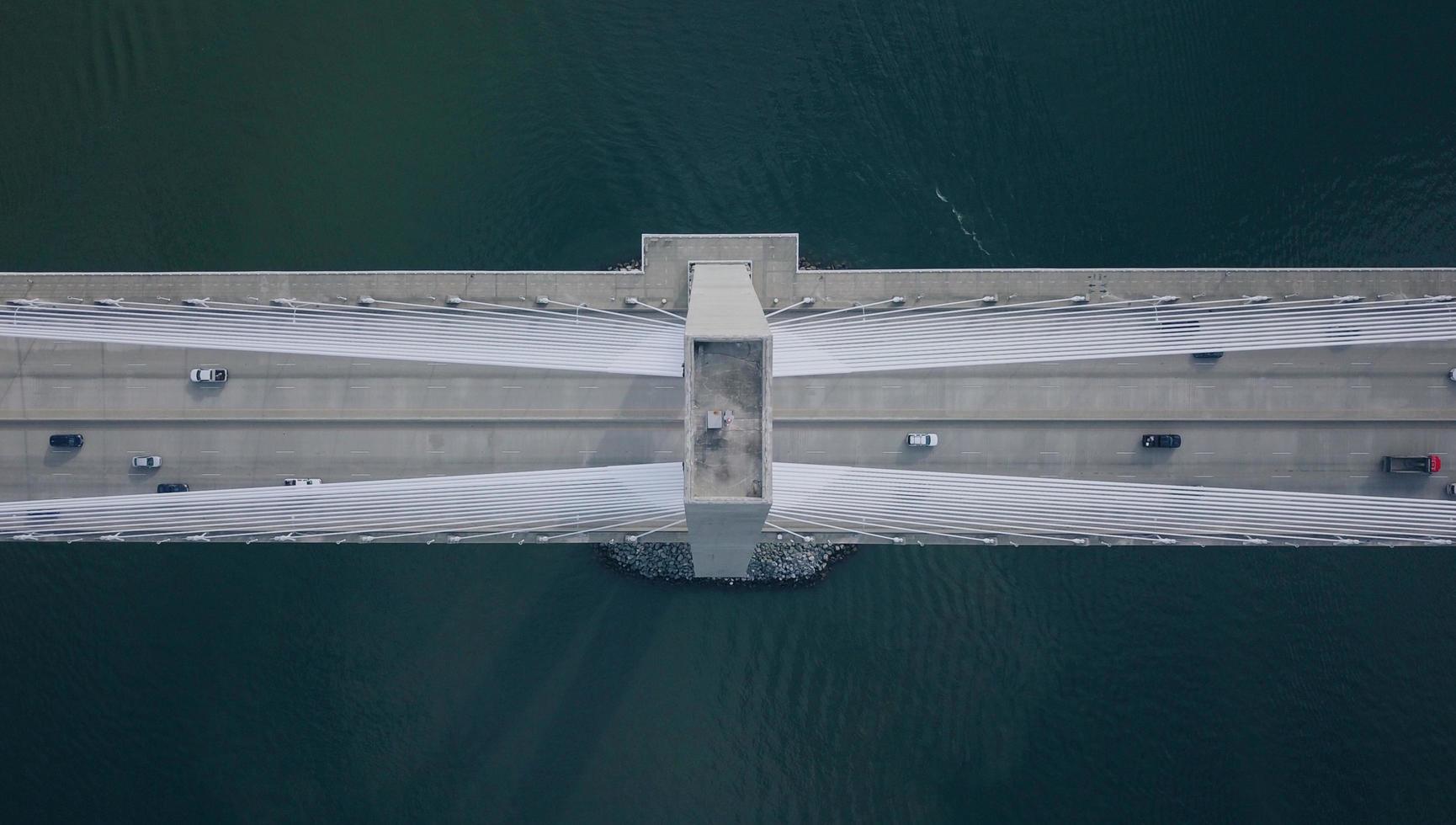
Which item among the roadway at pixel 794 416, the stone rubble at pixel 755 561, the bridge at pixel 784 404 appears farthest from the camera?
the stone rubble at pixel 755 561

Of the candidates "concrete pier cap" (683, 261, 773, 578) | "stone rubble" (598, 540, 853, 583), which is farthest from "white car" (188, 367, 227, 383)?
"concrete pier cap" (683, 261, 773, 578)

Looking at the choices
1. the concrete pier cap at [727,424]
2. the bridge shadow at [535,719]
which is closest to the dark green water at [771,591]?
the bridge shadow at [535,719]

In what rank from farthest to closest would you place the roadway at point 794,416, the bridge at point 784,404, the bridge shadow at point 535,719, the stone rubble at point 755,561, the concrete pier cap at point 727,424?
1. the stone rubble at point 755,561
2. the bridge shadow at point 535,719
3. the roadway at point 794,416
4. the bridge at point 784,404
5. the concrete pier cap at point 727,424

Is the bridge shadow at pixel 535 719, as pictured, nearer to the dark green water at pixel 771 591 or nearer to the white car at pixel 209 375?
the dark green water at pixel 771 591

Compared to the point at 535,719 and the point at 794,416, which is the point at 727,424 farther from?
the point at 535,719

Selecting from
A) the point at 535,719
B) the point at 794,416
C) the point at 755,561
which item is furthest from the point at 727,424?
the point at 535,719

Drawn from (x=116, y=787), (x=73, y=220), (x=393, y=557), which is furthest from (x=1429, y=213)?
(x=116, y=787)

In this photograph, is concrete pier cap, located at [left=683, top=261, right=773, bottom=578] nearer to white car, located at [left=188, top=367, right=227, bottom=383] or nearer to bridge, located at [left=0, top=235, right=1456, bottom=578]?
bridge, located at [left=0, top=235, right=1456, bottom=578]
